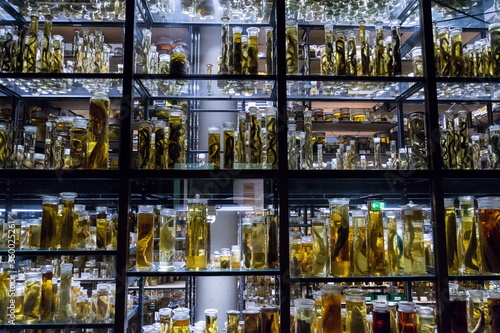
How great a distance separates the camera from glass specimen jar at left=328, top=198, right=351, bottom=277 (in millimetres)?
1816

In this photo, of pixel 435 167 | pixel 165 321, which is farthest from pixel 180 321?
pixel 435 167

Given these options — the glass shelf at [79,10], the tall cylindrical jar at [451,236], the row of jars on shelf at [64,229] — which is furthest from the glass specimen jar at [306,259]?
the glass shelf at [79,10]

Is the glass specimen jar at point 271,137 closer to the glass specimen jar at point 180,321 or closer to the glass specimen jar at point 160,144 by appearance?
the glass specimen jar at point 160,144

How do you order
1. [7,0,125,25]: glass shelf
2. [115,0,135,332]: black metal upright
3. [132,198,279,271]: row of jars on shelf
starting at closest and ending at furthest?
[115,0,135,332]: black metal upright → [132,198,279,271]: row of jars on shelf → [7,0,125,25]: glass shelf

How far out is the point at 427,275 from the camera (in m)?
1.81

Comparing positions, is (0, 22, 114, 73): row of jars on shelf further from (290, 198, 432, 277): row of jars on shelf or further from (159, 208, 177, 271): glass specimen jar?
(290, 198, 432, 277): row of jars on shelf

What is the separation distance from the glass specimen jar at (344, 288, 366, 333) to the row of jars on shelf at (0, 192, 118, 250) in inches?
44.1

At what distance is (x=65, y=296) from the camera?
1.80 metres

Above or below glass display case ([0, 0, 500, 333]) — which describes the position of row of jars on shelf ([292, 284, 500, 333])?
below

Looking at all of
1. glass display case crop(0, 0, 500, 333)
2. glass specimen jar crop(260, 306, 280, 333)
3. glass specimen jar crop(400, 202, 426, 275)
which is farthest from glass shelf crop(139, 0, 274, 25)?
glass specimen jar crop(260, 306, 280, 333)

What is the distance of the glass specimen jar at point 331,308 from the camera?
5.76ft

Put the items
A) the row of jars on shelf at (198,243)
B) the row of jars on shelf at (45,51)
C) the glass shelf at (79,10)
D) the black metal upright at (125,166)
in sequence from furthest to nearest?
the glass shelf at (79,10) → the row of jars on shelf at (45,51) → the row of jars on shelf at (198,243) → the black metal upright at (125,166)

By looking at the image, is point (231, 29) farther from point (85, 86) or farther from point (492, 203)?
point (492, 203)

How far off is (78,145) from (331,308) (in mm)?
1370
